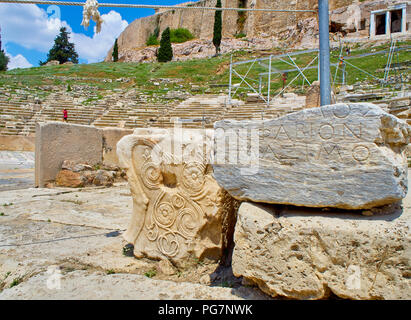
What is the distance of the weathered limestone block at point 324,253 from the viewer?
1.52 metres

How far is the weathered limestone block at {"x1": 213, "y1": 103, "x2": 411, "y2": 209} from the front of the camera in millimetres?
1614

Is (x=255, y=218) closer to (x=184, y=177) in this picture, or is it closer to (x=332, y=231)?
(x=332, y=231)

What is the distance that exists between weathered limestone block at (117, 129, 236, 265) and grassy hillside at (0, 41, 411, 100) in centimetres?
1659

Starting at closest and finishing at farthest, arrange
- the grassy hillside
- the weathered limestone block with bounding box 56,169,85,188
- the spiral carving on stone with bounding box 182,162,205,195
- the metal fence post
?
the spiral carving on stone with bounding box 182,162,205,195 < the metal fence post < the weathered limestone block with bounding box 56,169,85,188 < the grassy hillside

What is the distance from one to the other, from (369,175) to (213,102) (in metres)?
16.7

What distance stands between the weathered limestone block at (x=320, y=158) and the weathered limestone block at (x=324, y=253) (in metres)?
0.11

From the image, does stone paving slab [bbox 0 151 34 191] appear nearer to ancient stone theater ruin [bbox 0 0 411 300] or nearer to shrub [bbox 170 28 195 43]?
ancient stone theater ruin [bbox 0 0 411 300]

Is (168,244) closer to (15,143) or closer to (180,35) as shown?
(15,143)

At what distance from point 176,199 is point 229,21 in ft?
170

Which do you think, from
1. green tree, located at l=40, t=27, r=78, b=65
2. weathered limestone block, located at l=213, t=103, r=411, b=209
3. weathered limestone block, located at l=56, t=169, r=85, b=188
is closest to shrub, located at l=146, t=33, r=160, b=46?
green tree, located at l=40, t=27, r=78, b=65

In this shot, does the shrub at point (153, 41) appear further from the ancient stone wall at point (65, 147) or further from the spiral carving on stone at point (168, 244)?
the spiral carving on stone at point (168, 244)

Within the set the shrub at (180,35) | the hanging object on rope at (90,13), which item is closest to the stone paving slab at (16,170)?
the hanging object on rope at (90,13)

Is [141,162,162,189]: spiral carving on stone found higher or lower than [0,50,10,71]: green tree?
lower

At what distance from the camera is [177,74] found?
29359 mm
